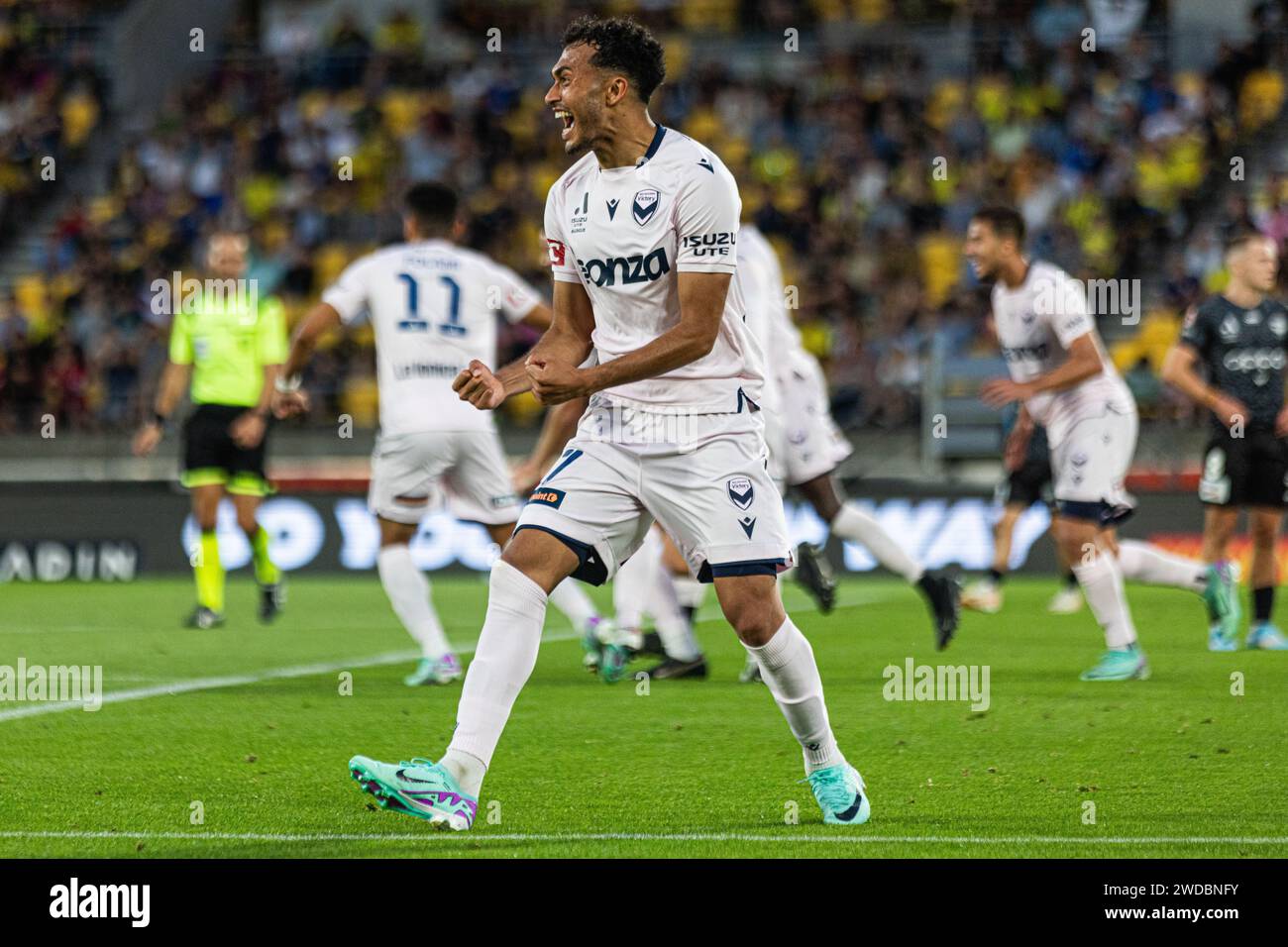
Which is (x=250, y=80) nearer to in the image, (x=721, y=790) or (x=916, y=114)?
(x=916, y=114)

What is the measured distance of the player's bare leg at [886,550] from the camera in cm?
1039

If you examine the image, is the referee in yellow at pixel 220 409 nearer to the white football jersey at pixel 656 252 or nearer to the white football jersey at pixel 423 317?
the white football jersey at pixel 423 317

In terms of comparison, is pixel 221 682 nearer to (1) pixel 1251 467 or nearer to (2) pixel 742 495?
(2) pixel 742 495

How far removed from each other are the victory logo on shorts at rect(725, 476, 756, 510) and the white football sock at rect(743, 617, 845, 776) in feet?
1.20

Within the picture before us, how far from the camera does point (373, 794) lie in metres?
5.46

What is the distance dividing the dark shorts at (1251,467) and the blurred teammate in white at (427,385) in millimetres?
3976

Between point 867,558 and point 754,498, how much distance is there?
1305cm

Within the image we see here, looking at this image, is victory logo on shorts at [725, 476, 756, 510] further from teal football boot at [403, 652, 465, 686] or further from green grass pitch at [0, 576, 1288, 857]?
teal football boot at [403, 652, 465, 686]

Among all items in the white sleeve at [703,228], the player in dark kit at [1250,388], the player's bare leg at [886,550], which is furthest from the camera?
the player in dark kit at [1250,388]

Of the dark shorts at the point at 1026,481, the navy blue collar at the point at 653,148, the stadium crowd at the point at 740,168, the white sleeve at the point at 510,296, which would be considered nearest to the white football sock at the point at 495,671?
the navy blue collar at the point at 653,148

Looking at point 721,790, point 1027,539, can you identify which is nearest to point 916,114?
point 1027,539

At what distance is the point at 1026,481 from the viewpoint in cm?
1498
